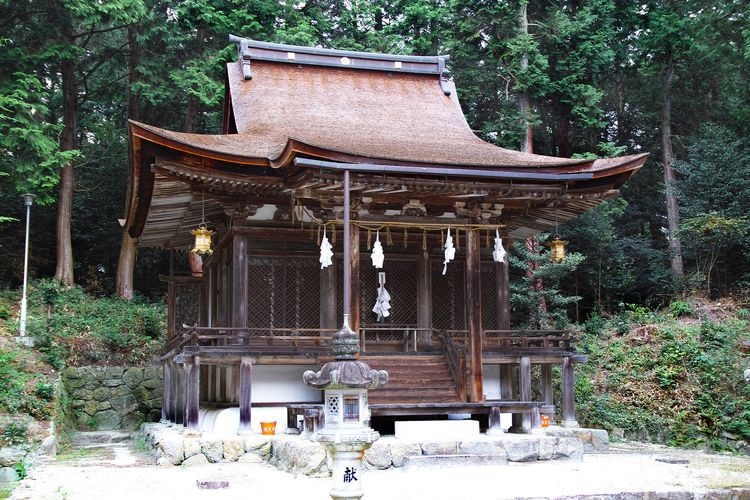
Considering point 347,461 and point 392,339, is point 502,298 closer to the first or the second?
point 392,339

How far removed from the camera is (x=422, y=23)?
3006 centimetres

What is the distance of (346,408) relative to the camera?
830 cm

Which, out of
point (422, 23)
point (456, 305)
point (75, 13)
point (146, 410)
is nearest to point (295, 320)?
point (456, 305)

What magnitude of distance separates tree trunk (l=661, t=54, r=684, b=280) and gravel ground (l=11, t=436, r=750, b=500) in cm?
1247

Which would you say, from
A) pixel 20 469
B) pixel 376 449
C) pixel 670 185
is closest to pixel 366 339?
pixel 376 449

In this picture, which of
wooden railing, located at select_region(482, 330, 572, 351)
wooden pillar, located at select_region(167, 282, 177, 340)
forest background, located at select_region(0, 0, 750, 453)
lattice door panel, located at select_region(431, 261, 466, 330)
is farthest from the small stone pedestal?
wooden pillar, located at select_region(167, 282, 177, 340)

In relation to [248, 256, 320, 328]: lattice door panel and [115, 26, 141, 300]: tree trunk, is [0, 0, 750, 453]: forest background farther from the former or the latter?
[248, 256, 320, 328]: lattice door panel

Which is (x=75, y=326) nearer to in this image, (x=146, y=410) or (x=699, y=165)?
(x=146, y=410)

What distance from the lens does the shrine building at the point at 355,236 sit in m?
13.6

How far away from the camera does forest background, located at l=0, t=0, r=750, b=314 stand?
24.0 meters

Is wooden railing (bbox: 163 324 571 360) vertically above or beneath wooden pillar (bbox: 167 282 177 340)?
beneath

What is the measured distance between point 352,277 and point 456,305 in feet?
12.8

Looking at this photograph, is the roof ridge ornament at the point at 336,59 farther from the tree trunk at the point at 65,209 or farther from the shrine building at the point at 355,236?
the tree trunk at the point at 65,209

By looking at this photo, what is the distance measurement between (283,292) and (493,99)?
17311mm
